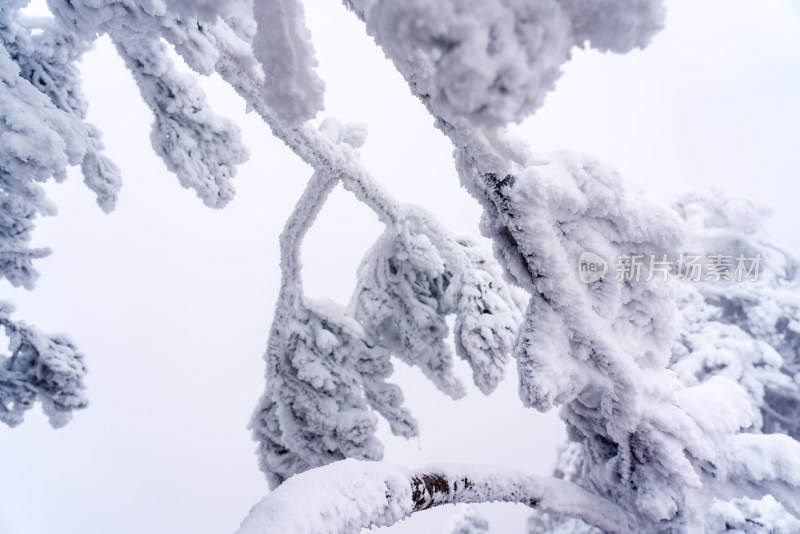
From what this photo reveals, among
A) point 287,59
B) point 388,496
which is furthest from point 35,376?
point 287,59

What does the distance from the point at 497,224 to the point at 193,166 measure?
208cm

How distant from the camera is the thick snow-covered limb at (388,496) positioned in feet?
4.37

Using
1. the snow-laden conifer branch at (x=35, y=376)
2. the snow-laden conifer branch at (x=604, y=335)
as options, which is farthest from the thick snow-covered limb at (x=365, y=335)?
the snow-laden conifer branch at (x=35, y=376)

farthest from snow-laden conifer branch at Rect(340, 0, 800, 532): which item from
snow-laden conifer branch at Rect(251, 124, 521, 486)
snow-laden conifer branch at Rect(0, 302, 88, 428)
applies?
snow-laden conifer branch at Rect(0, 302, 88, 428)

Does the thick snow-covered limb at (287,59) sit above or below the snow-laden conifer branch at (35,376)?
above

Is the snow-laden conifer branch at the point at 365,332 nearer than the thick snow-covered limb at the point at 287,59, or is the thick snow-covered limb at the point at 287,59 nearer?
the thick snow-covered limb at the point at 287,59

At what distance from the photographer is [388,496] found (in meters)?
1.62

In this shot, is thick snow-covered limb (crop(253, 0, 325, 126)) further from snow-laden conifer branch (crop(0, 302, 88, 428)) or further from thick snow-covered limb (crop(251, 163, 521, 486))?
snow-laden conifer branch (crop(0, 302, 88, 428))

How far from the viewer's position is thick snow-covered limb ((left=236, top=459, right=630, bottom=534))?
1332 mm

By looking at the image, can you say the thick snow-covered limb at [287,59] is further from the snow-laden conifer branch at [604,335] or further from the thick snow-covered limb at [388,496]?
the thick snow-covered limb at [388,496]

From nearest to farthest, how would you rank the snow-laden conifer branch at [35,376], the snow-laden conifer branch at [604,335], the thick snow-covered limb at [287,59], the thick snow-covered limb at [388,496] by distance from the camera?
the thick snow-covered limb at [287,59], the thick snow-covered limb at [388,496], the snow-laden conifer branch at [604,335], the snow-laden conifer branch at [35,376]

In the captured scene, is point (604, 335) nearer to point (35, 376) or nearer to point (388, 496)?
point (388, 496)

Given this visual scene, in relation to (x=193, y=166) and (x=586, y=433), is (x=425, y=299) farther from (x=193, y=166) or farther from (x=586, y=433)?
(x=193, y=166)

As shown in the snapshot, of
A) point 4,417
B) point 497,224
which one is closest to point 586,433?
point 497,224
